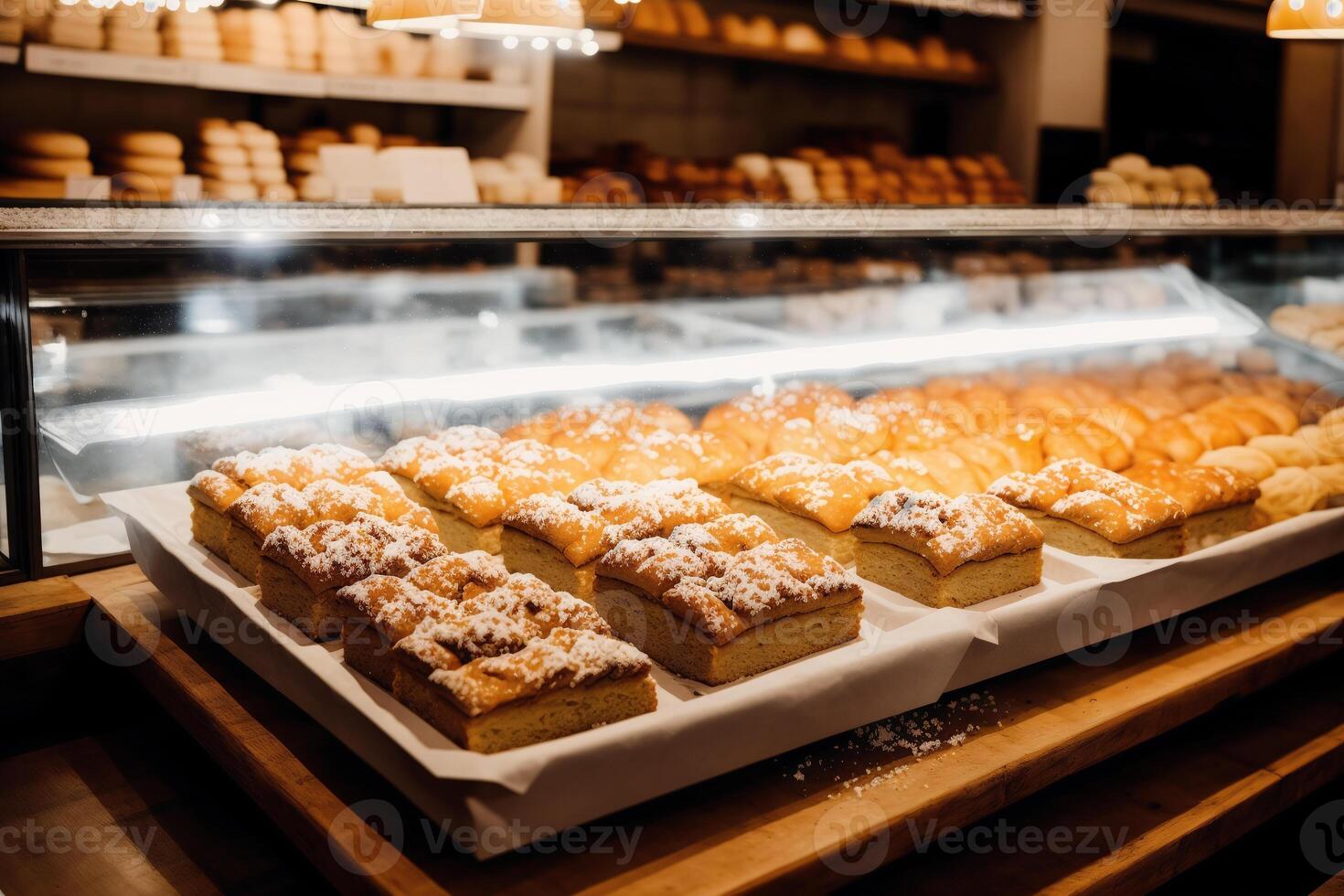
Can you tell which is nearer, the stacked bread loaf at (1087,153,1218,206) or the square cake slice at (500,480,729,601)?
the square cake slice at (500,480,729,601)

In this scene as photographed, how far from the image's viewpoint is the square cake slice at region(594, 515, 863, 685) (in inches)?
76.9

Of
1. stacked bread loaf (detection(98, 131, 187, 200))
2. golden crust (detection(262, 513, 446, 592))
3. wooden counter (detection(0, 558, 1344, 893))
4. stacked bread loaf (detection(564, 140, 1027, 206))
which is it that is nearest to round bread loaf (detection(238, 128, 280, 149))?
stacked bread loaf (detection(98, 131, 187, 200))

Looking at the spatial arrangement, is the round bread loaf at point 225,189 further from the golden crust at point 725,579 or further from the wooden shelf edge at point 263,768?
the golden crust at point 725,579

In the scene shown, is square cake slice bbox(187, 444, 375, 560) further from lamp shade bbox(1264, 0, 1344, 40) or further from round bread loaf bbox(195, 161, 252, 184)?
round bread loaf bbox(195, 161, 252, 184)

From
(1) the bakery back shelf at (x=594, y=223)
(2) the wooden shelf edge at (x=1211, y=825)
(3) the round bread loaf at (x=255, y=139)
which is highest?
(3) the round bread loaf at (x=255, y=139)

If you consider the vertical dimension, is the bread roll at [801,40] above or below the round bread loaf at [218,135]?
above

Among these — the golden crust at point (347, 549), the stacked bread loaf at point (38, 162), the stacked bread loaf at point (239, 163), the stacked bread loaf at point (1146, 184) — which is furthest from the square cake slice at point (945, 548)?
the stacked bread loaf at point (1146, 184)

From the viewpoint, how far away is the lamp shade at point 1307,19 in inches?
101

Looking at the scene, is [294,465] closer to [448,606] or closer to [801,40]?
[448,606]

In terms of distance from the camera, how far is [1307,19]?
2566 millimetres

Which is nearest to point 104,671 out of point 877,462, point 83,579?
point 83,579

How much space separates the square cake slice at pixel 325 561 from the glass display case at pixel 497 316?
0.63 metres

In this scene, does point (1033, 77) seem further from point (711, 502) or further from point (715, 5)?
point (711, 502)

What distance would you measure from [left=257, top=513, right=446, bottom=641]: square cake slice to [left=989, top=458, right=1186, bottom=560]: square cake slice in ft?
4.60
